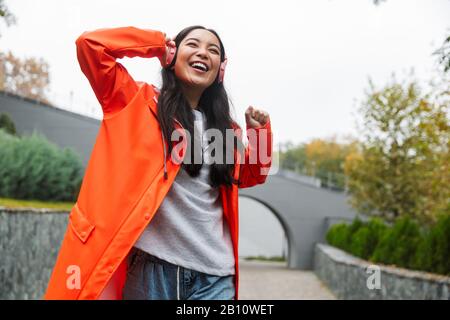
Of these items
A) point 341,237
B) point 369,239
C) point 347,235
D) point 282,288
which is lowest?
point 282,288

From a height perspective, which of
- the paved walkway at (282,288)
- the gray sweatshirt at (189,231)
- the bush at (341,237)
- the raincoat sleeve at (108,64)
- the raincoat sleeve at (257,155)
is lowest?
the paved walkway at (282,288)

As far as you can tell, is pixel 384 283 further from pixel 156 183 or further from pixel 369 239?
pixel 156 183

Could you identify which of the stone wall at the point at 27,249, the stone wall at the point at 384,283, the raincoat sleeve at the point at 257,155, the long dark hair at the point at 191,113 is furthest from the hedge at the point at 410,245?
the long dark hair at the point at 191,113

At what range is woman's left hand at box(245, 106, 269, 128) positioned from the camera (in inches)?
96.0

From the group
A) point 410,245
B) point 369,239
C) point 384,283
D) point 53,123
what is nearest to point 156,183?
point 384,283

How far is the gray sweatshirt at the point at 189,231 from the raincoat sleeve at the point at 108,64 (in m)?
0.31

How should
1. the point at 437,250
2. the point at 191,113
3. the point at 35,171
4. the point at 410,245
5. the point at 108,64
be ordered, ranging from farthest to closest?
the point at 35,171 → the point at 410,245 → the point at 437,250 → the point at 191,113 → the point at 108,64

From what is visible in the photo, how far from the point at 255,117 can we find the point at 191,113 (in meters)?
0.23

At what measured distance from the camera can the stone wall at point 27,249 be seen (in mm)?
7156

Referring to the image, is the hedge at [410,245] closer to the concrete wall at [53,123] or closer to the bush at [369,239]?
the bush at [369,239]

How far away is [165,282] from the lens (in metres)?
2.16
